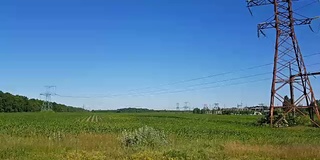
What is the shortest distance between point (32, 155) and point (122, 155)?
3496mm

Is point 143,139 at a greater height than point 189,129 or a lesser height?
greater

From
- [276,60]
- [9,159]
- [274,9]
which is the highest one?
[274,9]

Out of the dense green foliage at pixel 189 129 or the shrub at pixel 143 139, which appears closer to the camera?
the shrub at pixel 143 139

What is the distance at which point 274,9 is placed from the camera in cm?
4619

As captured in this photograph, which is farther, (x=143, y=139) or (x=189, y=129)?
(x=189, y=129)

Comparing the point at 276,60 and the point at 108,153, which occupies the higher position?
the point at 276,60

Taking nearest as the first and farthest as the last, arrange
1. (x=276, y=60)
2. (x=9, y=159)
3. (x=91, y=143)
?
(x=9, y=159), (x=91, y=143), (x=276, y=60)

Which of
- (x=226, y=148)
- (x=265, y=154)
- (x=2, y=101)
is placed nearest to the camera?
(x=265, y=154)

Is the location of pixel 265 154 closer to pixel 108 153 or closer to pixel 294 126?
pixel 108 153

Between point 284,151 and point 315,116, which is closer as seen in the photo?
point 284,151

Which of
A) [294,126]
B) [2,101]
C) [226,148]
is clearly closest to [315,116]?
[294,126]

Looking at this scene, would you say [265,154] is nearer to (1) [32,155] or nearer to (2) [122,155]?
(2) [122,155]

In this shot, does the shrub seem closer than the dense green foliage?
Yes

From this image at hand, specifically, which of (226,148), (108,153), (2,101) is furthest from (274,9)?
(2,101)
